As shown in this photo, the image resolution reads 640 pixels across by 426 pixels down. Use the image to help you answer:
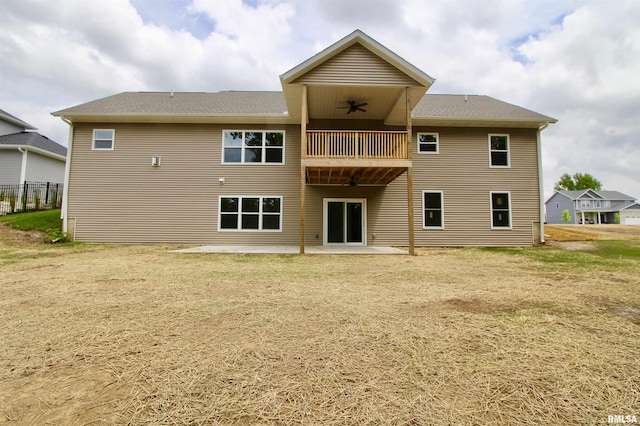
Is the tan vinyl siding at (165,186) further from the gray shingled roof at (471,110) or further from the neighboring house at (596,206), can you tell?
the neighboring house at (596,206)

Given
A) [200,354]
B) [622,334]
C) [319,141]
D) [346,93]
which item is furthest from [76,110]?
[622,334]

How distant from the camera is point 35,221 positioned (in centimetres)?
1162

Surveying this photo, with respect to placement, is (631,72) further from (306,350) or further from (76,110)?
(76,110)

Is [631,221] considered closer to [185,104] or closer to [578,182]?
[578,182]

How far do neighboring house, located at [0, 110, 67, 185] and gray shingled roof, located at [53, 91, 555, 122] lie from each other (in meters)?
8.19

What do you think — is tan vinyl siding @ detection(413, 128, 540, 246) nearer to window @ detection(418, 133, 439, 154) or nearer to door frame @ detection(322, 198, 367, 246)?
window @ detection(418, 133, 439, 154)

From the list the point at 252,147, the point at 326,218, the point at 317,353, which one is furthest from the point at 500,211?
the point at 317,353

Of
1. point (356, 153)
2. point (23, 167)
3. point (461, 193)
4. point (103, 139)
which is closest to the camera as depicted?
point (356, 153)

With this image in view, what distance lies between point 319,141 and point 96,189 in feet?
31.1

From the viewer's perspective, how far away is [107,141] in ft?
38.1

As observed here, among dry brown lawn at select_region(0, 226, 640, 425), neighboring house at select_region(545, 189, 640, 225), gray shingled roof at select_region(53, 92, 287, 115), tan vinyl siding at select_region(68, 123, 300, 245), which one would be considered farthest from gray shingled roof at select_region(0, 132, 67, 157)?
neighboring house at select_region(545, 189, 640, 225)

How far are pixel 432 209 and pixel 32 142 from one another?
918 inches

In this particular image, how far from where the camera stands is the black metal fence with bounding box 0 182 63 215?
44.3 ft

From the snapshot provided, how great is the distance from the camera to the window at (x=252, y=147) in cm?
1169
